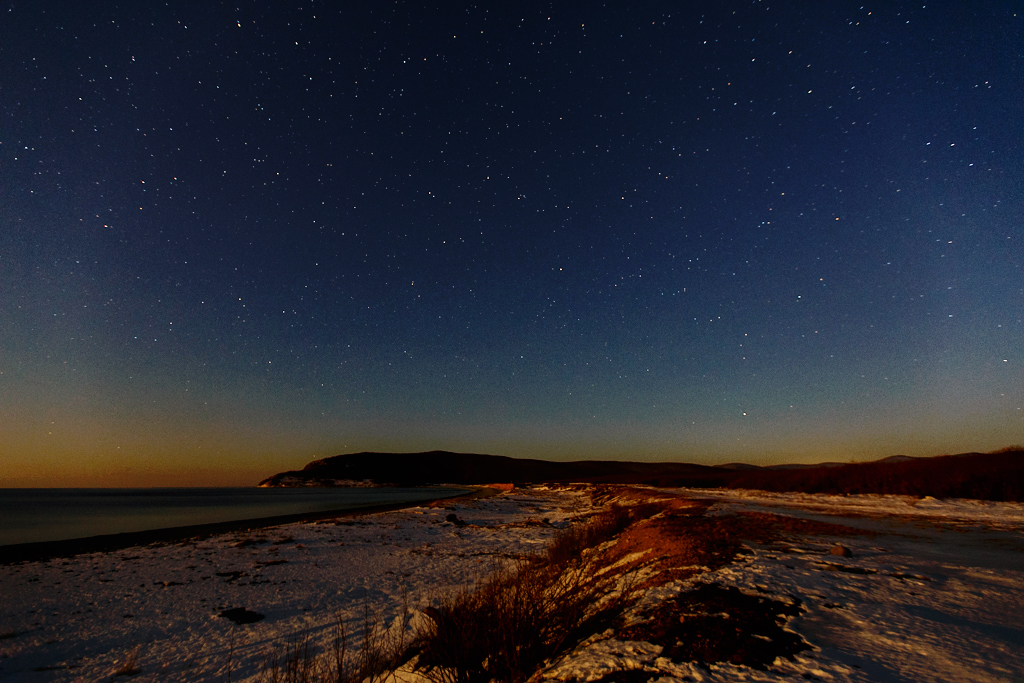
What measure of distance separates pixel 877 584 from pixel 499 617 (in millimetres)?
5140

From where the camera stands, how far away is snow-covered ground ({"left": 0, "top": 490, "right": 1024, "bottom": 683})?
3.94 meters

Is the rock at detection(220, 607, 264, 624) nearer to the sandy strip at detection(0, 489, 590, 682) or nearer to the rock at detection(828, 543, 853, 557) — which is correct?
the sandy strip at detection(0, 489, 590, 682)

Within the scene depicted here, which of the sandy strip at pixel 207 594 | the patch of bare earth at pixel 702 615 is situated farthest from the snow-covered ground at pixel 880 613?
the sandy strip at pixel 207 594

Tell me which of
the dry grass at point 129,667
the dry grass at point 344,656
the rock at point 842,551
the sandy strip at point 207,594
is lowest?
the sandy strip at point 207,594

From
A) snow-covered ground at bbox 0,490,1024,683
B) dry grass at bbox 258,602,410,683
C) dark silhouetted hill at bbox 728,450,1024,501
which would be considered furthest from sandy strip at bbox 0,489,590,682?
dark silhouetted hill at bbox 728,450,1024,501

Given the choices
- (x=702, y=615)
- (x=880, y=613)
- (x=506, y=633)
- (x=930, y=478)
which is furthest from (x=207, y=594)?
(x=930, y=478)

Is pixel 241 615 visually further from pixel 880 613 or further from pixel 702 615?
pixel 880 613

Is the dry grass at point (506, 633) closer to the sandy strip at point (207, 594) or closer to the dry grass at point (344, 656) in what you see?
the dry grass at point (344, 656)

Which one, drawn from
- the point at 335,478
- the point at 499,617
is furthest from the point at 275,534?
the point at 335,478

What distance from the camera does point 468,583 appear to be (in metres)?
10.6

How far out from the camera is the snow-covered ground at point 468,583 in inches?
155

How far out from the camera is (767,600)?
5.42 meters

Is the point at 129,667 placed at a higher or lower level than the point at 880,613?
lower

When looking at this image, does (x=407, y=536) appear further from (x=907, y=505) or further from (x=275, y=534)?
(x=907, y=505)
